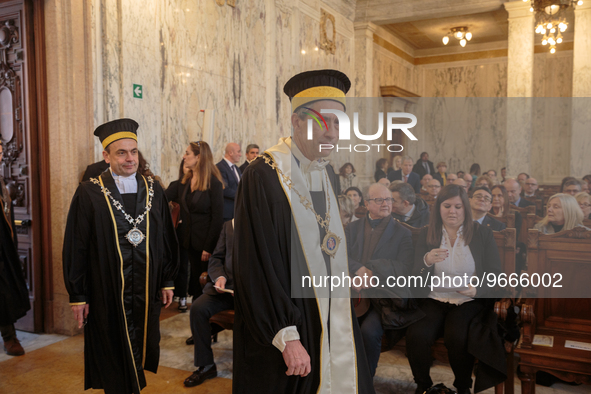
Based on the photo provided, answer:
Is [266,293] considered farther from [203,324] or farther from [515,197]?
[515,197]

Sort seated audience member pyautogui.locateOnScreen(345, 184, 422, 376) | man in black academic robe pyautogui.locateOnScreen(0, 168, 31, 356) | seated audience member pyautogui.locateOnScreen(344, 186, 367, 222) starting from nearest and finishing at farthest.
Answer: seated audience member pyautogui.locateOnScreen(345, 184, 422, 376)
man in black academic robe pyautogui.locateOnScreen(0, 168, 31, 356)
seated audience member pyautogui.locateOnScreen(344, 186, 367, 222)

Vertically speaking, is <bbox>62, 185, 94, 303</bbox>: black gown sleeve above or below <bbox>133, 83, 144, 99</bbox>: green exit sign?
below

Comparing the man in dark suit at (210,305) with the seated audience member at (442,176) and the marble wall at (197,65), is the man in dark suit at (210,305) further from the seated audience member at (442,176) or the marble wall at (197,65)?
the seated audience member at (442,176)

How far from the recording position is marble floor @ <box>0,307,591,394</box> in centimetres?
364

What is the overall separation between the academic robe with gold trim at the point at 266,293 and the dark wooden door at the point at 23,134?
12.3 ft

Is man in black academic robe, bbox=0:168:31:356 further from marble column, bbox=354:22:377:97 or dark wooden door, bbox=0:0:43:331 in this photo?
marble column, bbox=354:22:377:97

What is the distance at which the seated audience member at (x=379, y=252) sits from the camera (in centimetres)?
329

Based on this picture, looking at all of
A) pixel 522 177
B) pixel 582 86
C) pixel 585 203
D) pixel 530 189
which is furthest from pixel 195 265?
pixel 582 86

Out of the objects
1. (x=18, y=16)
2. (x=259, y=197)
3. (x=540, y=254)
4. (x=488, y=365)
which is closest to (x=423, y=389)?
(x=488, y=365)

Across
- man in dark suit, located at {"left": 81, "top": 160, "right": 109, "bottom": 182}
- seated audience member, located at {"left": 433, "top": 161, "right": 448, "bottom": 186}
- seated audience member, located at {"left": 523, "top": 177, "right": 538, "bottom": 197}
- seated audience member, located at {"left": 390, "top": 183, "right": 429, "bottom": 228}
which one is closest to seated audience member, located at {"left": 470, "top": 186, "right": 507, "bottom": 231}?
seated audience member, located at {"left": 390, "top": 183, "right": 429, "bottom": 228}

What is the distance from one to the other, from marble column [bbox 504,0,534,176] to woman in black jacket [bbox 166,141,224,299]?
786 centimetres

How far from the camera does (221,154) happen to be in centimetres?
746

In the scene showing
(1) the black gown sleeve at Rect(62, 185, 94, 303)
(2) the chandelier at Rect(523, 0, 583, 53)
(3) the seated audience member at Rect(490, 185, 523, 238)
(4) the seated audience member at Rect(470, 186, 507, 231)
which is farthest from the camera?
(2) the chandelier at Rect(523, 0, 583, 53)

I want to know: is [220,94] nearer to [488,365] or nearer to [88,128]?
[88,128]
